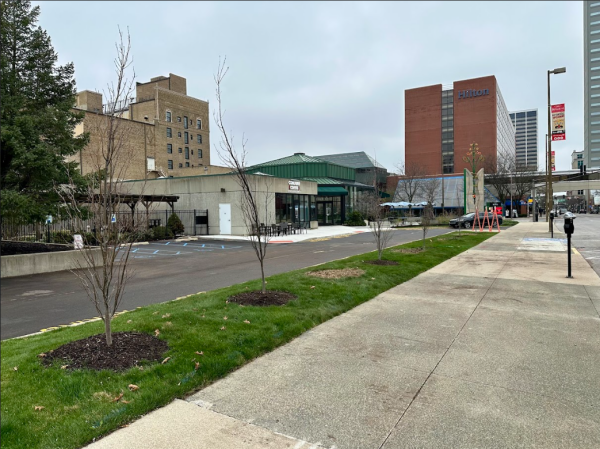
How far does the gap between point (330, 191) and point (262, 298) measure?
3770cm

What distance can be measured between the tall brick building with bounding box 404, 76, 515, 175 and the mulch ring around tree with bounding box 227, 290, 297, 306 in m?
83.4

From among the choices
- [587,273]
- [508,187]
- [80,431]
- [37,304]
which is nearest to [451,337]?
[80,431]

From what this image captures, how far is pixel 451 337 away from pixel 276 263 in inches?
381

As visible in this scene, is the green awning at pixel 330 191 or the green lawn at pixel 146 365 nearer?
the green lawn at pixel 146 365

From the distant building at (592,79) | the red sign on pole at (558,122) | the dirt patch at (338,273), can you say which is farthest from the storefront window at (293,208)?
the distant building at (592,79)

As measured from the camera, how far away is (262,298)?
7.60 metres

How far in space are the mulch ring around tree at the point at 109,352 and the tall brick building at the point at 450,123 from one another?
3406 inches

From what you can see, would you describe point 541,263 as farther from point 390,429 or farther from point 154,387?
point 154,387

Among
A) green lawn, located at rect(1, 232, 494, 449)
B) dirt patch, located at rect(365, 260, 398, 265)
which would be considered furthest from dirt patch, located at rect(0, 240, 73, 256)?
dirt patch, located at rect(365, 260, 398, 265)

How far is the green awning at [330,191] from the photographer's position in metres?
44.8

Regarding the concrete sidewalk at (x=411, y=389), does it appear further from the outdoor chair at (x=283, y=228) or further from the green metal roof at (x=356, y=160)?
the green metal roof at (x=356, y=160)

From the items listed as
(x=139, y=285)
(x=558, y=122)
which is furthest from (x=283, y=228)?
(x=139, y=285)

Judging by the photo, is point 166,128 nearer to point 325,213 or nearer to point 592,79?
point 325,213

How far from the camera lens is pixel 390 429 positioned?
341cm
